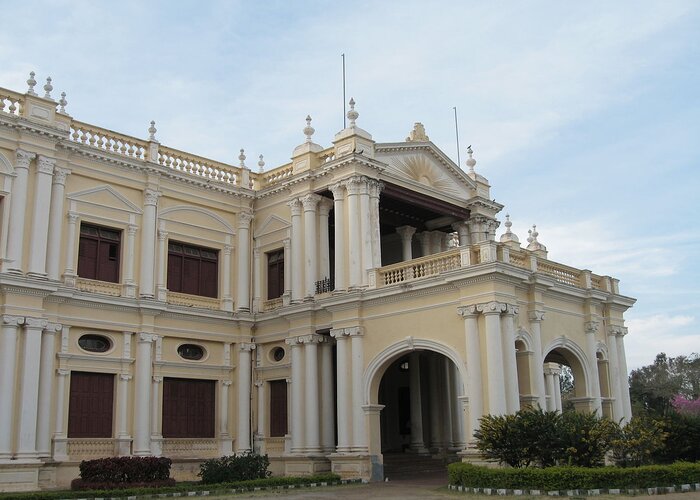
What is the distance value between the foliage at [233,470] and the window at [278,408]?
3845 millimetres

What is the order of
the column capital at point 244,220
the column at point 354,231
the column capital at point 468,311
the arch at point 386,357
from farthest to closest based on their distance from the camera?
the column capital at point 244,220, the column at point 354,231, the arch at point 386,357, the column capital at point 468,311

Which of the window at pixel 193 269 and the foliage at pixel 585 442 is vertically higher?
the window at pixel 193 269

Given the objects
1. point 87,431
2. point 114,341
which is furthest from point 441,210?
point 87,431

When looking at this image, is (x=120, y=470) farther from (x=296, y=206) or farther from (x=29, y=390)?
(x=296, y=206)

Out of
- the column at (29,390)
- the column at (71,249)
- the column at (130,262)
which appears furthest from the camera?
the column at (130,262)

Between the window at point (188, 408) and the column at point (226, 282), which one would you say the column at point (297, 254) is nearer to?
the column at point (226, 282)

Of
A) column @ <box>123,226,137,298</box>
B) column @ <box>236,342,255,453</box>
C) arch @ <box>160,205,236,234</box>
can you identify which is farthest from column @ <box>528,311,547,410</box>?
column @ <box>123,226,137,298</box>

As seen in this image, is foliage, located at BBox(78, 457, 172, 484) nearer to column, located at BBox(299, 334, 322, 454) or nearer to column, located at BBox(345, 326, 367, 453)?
column, located at BBox(299, 334, 322, 454)

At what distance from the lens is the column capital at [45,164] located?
71.6 ft

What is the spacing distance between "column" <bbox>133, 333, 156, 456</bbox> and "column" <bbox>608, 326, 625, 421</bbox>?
47.2 feet

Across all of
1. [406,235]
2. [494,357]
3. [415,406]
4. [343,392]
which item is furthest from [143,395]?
[406,235]

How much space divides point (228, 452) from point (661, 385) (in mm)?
44499

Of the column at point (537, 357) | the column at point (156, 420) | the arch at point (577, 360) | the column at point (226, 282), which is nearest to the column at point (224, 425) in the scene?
the column at point (156, 420)

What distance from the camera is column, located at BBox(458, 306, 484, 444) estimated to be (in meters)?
19.6
